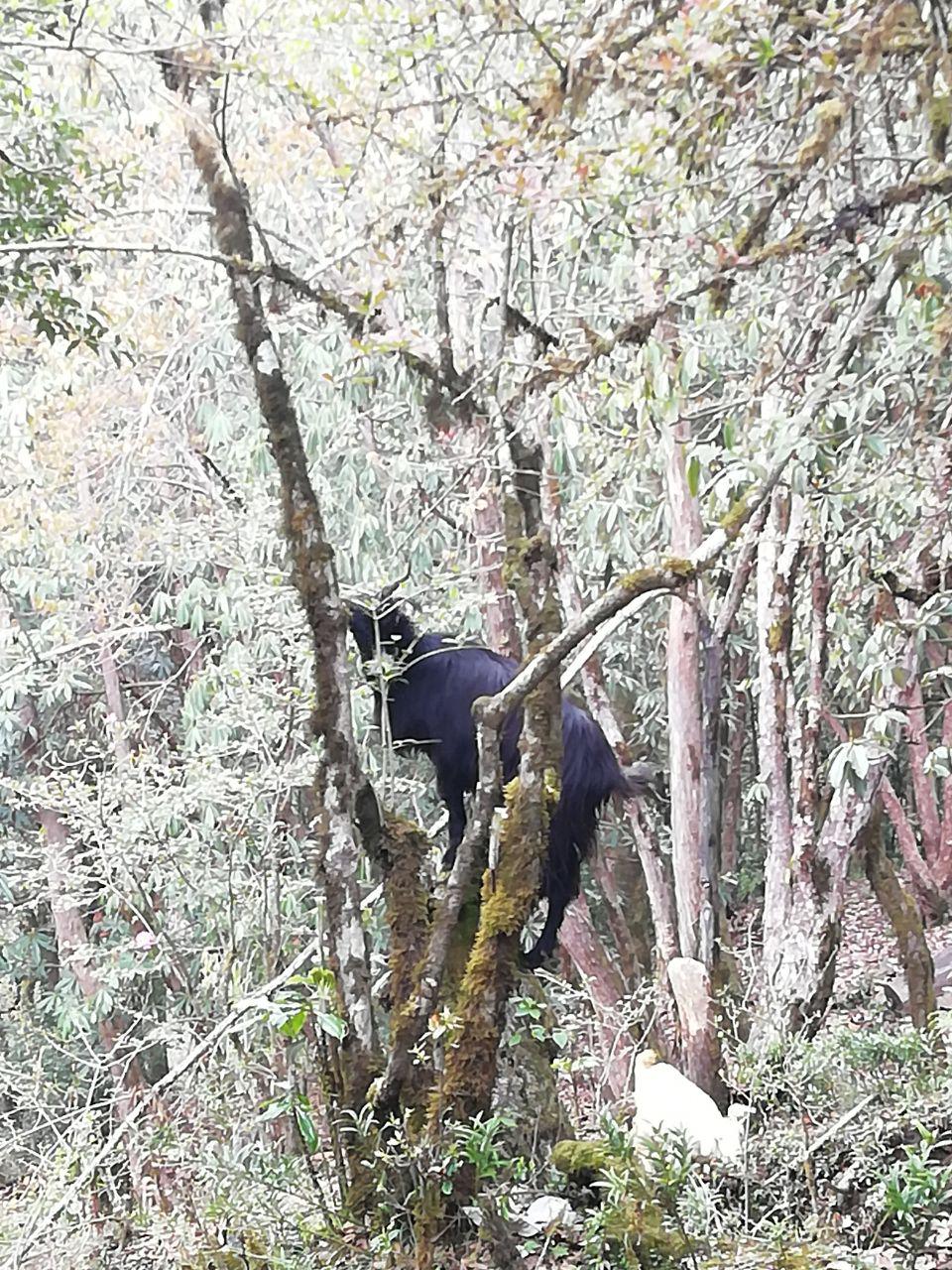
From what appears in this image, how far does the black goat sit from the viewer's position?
3732 millimetres

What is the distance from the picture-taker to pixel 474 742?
369cm

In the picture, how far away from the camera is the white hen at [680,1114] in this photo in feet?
10.2

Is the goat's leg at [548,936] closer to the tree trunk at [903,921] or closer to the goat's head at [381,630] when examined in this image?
the goat's head at [381,630]

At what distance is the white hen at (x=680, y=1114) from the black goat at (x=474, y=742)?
1.40 ft

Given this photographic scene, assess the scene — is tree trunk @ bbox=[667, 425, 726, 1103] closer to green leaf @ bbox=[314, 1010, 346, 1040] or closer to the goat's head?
the goat's head

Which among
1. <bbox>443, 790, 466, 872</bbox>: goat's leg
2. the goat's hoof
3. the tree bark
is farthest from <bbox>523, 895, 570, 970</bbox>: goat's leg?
the tree bark

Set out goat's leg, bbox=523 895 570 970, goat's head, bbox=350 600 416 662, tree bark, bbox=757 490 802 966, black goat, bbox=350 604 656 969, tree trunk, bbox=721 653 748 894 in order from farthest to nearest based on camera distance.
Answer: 1. tree trunk, bbox=721 653 748 894
2. tree bark, bbox=757 490 802 966
3. black goat, bbox=350 604 656 969
4. goat's leg, bbox=523 895 570 970
5. goat's head, bbox=350 600 416 662

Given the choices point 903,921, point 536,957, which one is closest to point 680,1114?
point 536,957

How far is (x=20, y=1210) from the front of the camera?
4.00 meters

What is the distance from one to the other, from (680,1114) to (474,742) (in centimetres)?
112

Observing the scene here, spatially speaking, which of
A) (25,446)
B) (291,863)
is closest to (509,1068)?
(291,863)

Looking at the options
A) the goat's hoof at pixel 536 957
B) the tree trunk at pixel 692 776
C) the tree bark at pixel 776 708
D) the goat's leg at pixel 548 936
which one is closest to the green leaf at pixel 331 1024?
the goat's hoof at pixel 536 957

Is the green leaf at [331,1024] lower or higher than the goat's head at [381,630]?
lower

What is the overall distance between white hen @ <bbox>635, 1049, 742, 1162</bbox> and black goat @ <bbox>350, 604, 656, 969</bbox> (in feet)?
1.40
